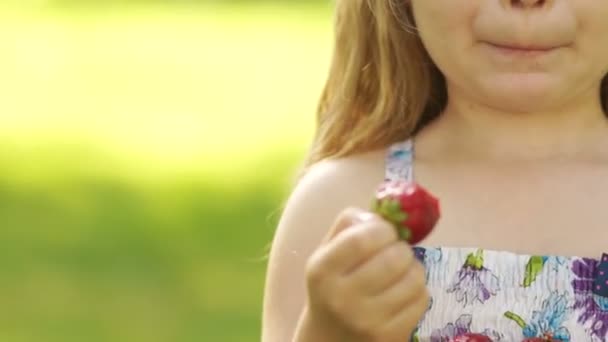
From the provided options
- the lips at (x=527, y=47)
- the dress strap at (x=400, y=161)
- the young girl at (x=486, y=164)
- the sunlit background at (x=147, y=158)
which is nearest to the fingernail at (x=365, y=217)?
the young girl at (x=486, y=164)

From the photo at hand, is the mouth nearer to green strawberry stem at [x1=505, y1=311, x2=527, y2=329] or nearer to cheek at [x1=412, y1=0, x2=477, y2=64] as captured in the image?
cheek at [x1=412, y1=0, x2=477, y2=64]

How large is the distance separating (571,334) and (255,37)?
23.9ft

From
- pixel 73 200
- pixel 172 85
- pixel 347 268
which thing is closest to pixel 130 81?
pixel 172 85

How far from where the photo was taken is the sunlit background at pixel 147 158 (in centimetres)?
530

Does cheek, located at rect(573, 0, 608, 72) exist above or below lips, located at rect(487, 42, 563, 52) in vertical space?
above

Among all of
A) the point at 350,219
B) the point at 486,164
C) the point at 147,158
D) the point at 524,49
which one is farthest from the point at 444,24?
the point at 147,158

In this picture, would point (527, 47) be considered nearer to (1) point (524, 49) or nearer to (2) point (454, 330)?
(1) point (524, 49)

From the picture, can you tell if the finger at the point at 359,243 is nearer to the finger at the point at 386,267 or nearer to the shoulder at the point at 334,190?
the finger at the point at 386,267

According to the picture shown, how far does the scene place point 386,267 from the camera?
213cm

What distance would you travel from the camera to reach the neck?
110 inches

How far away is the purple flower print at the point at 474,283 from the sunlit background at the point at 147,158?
1654mm

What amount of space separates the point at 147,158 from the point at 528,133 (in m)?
4.36

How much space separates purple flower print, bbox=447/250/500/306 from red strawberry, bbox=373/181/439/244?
0.53 m

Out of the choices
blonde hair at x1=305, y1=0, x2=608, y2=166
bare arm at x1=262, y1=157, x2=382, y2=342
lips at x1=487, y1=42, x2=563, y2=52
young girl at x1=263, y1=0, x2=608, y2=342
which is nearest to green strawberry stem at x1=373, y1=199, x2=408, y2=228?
young girl at x1=263, y1=0, x2=608, y2=342
